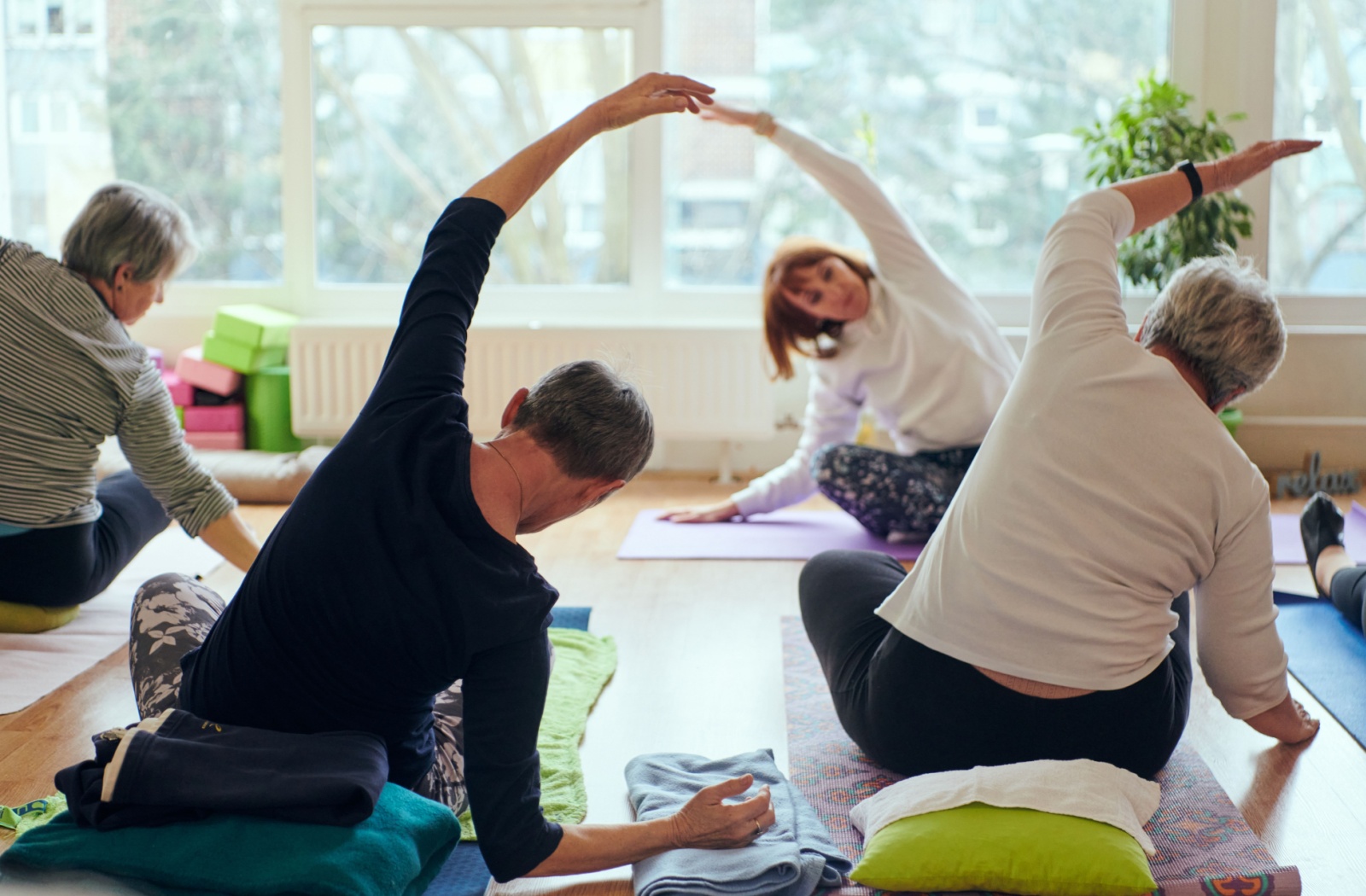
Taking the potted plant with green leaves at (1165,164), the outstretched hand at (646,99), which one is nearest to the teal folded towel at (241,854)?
the outstretched hand at (646,99)

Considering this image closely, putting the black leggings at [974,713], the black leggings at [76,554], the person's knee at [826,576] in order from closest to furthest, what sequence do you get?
1. the black leggings at [974,713]
2. the person's knee at [826,576]
3. the black leggings at [76,554]

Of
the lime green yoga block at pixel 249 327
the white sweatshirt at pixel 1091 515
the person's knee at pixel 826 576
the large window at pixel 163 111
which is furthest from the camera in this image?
the large window at pixel 163 111

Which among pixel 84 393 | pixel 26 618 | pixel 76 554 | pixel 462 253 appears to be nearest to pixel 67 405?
pixel 84 393

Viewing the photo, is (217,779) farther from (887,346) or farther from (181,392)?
(181,392)

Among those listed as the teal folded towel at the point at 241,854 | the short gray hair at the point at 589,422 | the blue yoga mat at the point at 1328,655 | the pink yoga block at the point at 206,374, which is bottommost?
the blue yoga mat at the point at 1328,655

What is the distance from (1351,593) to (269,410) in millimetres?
3502

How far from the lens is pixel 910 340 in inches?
129

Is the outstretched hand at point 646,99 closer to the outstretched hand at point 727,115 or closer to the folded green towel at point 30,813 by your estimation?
the outstretched hand at point 727,115

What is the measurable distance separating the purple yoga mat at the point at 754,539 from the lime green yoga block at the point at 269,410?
1498 mm

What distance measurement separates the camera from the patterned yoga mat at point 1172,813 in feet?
5.37

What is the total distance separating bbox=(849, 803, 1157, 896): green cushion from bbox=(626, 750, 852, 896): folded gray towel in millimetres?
77

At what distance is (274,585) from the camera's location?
1.42 m

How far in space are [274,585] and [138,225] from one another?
1342mm

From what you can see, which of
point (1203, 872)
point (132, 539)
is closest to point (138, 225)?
point (132, 539)
